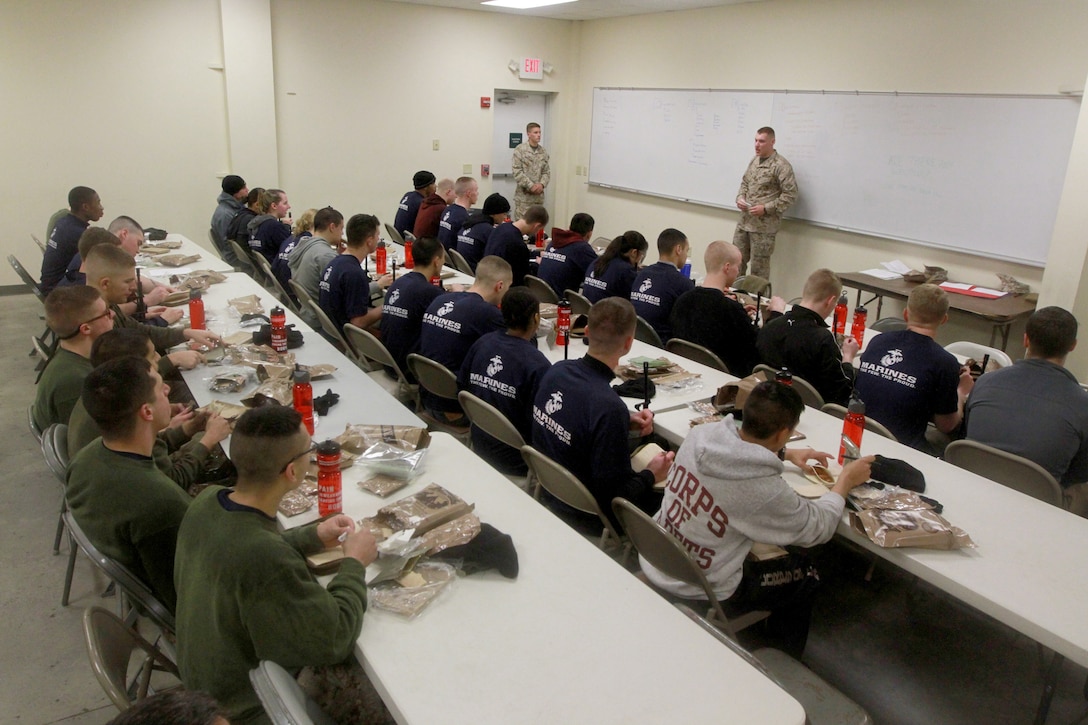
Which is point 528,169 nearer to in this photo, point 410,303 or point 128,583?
point 410,303

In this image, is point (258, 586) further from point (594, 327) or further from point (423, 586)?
point (594, 327)

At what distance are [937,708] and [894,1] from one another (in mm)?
5864

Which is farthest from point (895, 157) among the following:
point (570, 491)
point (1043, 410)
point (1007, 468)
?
point (570, 491)

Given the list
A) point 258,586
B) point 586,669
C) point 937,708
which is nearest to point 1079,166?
point 937,708

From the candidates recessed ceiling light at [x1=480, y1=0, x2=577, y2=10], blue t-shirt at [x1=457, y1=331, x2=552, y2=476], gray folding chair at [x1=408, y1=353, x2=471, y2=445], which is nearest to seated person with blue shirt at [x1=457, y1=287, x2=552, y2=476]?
blue t-shirt at [x1=457, y1=331, x2=552, y2=476]

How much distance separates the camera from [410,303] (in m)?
4.11

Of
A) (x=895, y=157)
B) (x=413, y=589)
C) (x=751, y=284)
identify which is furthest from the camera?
(x=895, y=157)

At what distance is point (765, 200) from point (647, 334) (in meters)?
3.42

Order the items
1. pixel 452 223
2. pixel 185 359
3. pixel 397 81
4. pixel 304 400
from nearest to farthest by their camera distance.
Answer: pixel 304 400 → pixel 185 359 → pixel 452 223 → pixel 397 81

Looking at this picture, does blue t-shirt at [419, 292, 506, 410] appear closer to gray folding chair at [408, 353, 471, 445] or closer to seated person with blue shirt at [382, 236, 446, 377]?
gray folding chair at [408, 353, 471, 445]

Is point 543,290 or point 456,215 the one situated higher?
point 456,215

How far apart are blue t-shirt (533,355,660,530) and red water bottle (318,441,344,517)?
2.69ft

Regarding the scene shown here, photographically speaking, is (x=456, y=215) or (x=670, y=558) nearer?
(x=670, y=558)

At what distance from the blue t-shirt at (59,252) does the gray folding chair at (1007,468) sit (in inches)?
226
